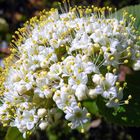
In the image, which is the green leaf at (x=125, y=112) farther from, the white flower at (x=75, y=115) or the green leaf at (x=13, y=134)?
the green leaf at (x=13, y=134)

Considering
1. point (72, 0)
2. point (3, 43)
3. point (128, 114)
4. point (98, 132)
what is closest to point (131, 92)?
point (128, 114)

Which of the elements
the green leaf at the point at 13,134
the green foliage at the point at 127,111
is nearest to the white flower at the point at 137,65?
the green foliage at the point at 127,111

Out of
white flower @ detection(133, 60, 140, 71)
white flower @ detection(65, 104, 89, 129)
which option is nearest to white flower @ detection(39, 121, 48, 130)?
white flower @ detection(65, 104, 89, 129)

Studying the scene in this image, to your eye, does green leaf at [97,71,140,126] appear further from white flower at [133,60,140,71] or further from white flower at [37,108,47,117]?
white flower at [37,108,47,117]

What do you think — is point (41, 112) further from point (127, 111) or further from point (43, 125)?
point (127, 111)

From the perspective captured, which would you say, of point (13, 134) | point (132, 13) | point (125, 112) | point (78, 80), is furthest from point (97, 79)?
point (132, 13)

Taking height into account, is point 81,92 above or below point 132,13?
below

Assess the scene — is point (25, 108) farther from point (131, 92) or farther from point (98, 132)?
point (98, 132)

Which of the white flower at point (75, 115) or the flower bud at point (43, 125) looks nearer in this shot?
the white flower at point (75, 115)
